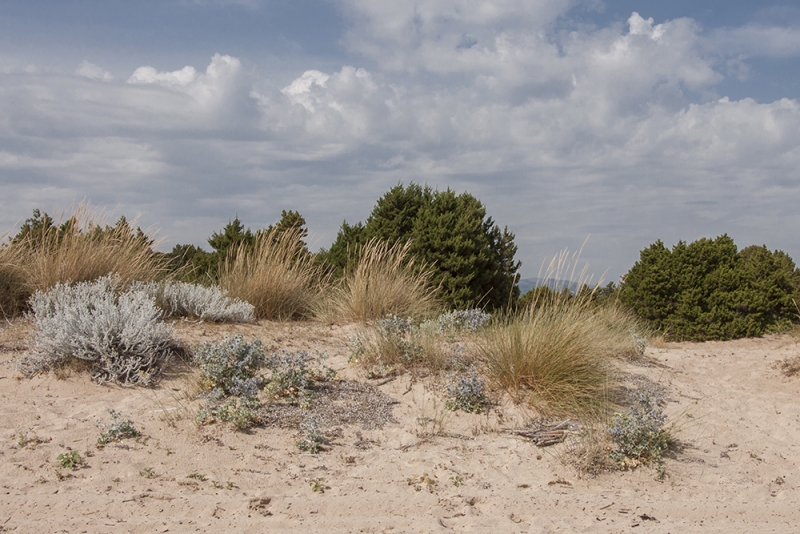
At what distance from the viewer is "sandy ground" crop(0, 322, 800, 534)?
349 cm

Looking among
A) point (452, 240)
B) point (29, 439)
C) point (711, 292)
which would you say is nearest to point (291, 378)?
point (29, 439)

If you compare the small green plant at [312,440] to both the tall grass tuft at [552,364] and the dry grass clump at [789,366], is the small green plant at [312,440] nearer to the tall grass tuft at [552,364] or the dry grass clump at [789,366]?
the tall grass tuft at [552,364]

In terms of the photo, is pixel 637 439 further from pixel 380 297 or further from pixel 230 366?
pixel 380 297

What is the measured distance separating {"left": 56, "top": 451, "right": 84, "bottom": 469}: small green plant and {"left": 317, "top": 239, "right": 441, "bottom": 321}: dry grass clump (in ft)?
15.1

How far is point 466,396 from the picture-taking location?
5203mm

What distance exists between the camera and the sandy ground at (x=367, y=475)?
349cm

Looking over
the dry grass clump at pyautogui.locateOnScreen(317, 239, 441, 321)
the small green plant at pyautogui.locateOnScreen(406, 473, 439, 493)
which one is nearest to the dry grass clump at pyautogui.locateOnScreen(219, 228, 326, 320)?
the dry grass clump at pyautogui.locateOnScreen(317, 239, 441, 321)

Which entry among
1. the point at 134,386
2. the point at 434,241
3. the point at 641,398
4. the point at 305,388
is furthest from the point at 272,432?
the point at 434,241

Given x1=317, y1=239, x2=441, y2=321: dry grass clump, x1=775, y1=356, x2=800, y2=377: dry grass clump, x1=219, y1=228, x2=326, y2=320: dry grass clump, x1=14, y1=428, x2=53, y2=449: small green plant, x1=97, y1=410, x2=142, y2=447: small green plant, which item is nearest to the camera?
x1=14, y1=428, x2=53, y2=449: small green plant

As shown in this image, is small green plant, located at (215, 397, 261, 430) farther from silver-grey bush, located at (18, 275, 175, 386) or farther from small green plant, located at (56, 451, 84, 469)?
silver-grey bush, located at (18, 275, 175, 386)

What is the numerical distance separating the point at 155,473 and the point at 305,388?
5.20ft

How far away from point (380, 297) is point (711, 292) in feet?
22.2

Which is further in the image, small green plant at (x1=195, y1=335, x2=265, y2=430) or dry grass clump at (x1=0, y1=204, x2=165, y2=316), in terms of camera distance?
dry grass clump at (x1=0, y1=204, x2=165, y2=316)

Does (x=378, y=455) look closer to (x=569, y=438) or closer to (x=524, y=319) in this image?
(x=569, y=438)
